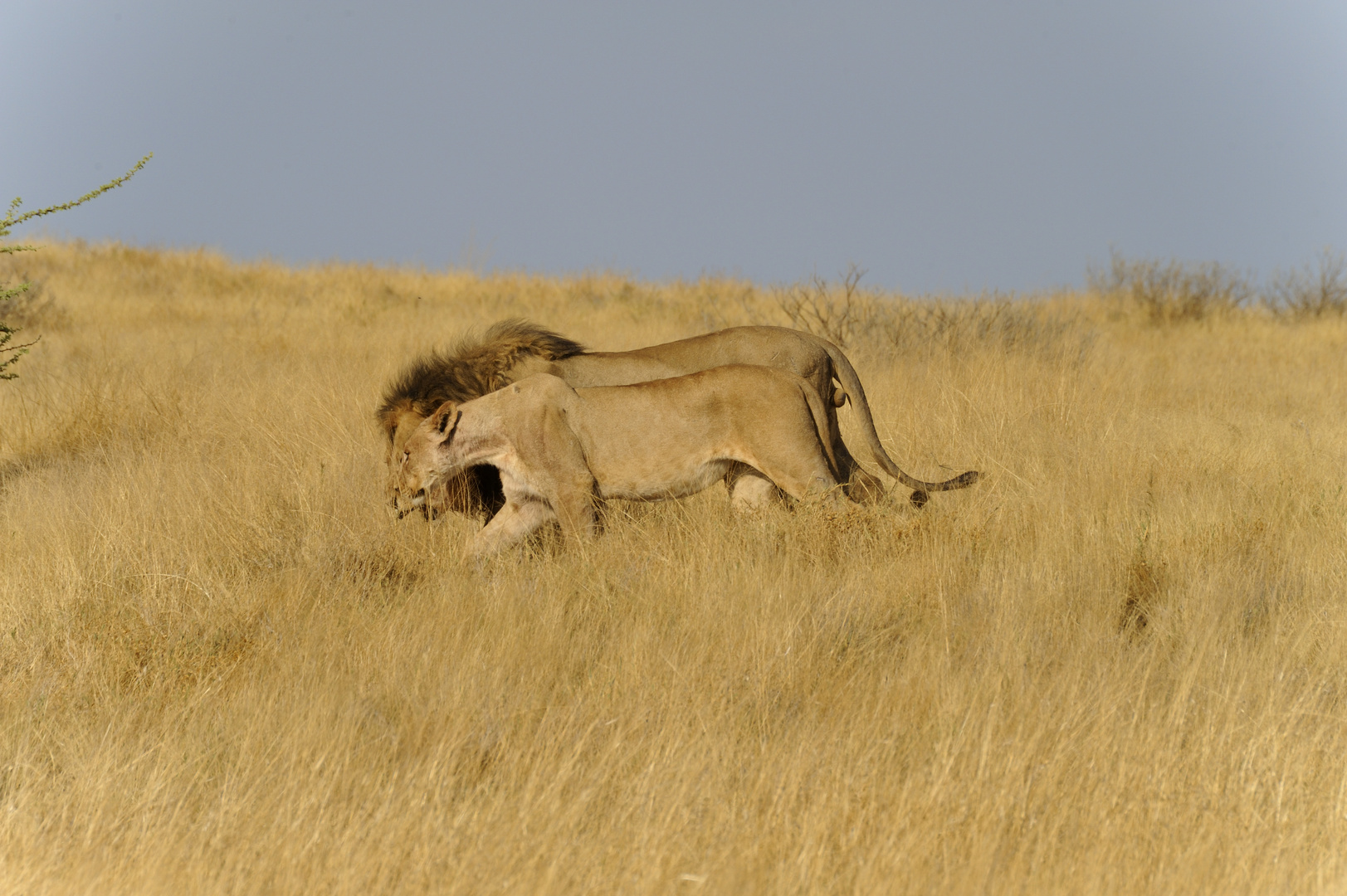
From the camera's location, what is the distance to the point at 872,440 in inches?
242

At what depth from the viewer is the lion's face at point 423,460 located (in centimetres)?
565

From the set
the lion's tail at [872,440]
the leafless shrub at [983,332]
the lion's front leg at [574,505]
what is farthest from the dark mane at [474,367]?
the leafless shrub at [983,332]

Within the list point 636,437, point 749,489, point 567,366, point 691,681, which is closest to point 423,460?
point 636,437

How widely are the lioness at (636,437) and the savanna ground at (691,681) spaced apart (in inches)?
10.7

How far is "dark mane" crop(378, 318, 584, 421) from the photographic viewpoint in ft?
21.3

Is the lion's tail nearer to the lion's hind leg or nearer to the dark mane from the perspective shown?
the lion's hind leg

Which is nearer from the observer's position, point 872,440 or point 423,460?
point 423,460

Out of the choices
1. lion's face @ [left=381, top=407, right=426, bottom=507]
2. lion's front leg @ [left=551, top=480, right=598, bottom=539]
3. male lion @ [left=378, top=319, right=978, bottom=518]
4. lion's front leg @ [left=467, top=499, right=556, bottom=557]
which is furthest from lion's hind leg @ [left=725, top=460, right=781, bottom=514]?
lion's face @ [left=381, top=407, right=426, bottom=507]

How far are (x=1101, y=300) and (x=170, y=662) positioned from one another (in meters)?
20.7

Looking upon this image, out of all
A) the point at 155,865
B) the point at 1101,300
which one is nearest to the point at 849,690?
the point at 155,865

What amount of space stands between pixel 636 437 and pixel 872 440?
1413mm

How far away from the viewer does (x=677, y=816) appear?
3.07 metres

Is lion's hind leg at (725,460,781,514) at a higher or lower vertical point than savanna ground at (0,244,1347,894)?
higher

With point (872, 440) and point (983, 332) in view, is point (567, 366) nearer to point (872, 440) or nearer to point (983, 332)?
point (872, 440)
